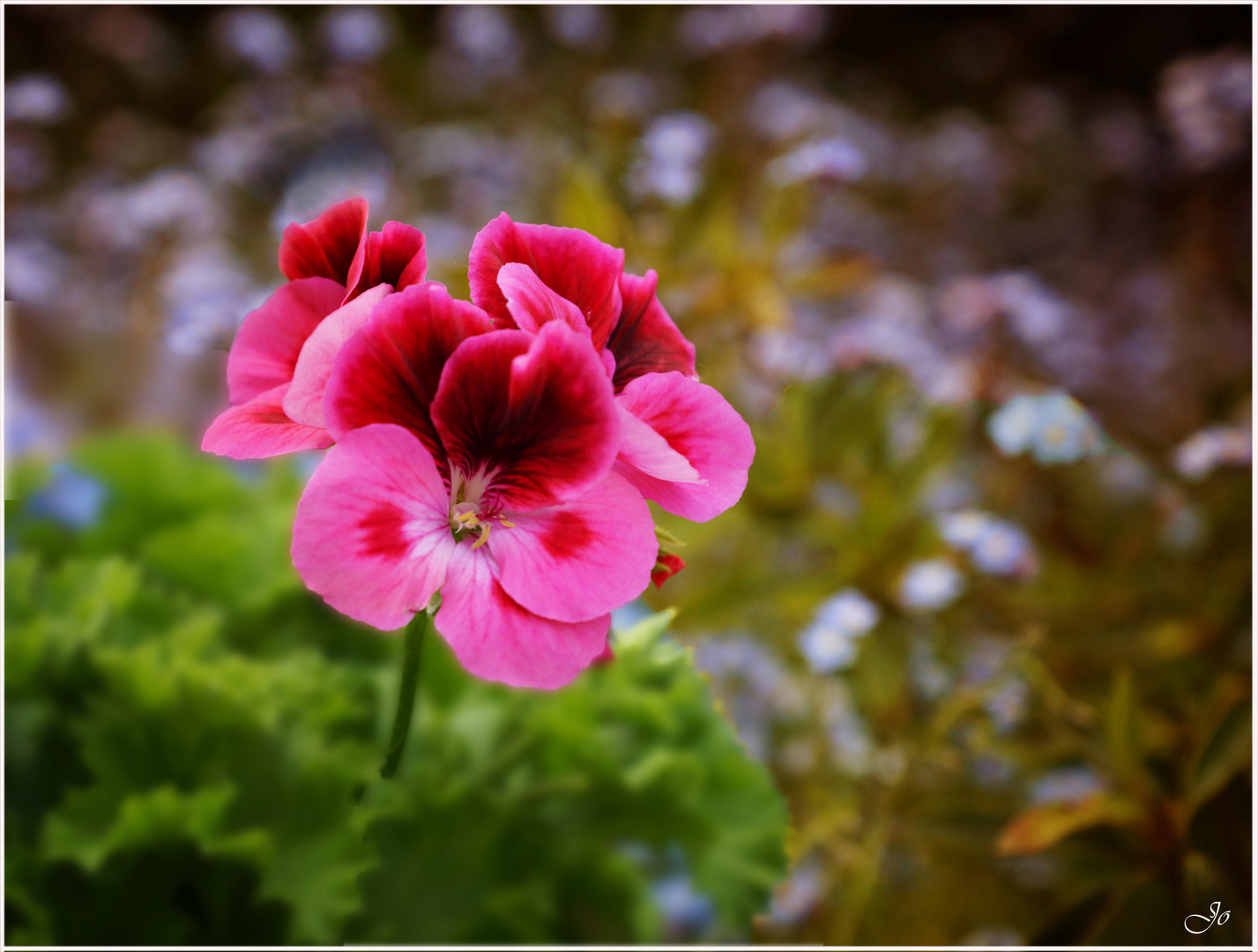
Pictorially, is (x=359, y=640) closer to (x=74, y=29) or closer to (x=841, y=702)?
(x=841, y=702)

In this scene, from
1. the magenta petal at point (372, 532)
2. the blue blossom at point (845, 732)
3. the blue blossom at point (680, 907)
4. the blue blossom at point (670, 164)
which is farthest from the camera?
the blue blossom at point (670, 164)

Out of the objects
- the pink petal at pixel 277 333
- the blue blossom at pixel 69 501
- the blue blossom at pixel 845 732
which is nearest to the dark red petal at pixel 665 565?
the pink petal at pixel 277 333

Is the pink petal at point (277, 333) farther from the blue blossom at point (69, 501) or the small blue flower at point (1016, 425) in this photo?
the small blue flower at point (1016, 425)

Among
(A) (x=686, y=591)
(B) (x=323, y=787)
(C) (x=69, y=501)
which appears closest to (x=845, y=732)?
(A) (x=686, y=591)

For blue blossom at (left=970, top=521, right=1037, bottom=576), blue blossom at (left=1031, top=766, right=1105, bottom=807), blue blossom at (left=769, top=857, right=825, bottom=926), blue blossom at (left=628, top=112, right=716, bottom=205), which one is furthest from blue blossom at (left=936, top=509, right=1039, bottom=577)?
blue blossom at (left=628, top=112, right=716, bottom=205)

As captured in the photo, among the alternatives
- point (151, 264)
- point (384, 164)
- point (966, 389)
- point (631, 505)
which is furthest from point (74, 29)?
point (631, 505)

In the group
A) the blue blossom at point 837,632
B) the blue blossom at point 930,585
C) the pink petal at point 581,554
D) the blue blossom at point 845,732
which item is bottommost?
the blue blossom at point 845,732
